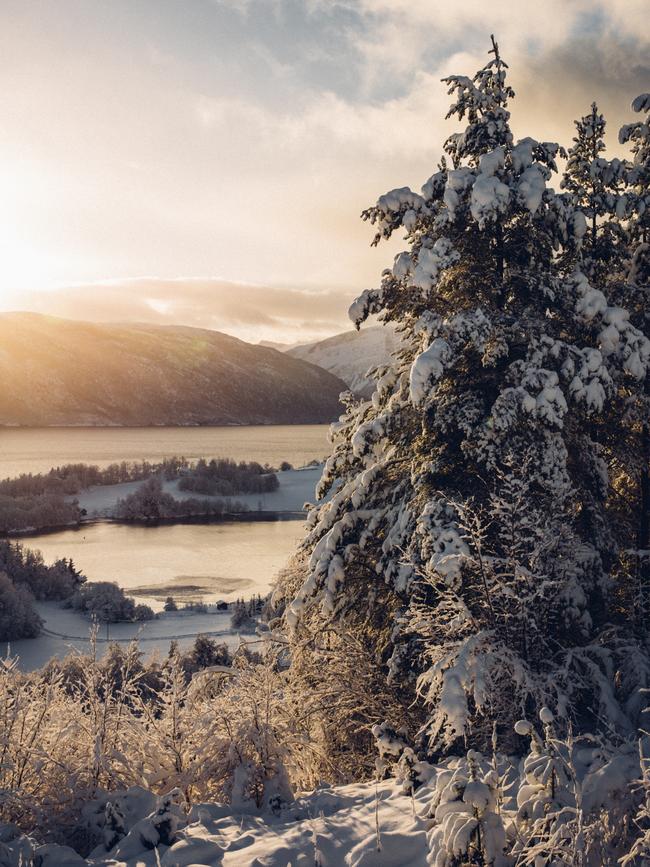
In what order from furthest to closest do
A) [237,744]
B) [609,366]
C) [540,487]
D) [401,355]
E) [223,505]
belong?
1. [223,505]
2. [401,355]
3. [609,366]
4. [540,487]
5. [237,744]

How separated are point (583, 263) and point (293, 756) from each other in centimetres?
787

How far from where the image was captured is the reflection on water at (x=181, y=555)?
44.6 metres

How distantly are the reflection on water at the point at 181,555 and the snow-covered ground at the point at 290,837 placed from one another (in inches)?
1352

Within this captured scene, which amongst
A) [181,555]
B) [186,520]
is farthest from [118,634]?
[186,520]

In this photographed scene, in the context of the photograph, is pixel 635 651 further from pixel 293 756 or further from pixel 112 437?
pixel 112 437

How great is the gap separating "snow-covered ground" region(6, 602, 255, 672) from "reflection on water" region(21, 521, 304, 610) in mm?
3741

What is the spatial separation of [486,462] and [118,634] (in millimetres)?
31304

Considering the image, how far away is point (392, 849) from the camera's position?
4.53 m

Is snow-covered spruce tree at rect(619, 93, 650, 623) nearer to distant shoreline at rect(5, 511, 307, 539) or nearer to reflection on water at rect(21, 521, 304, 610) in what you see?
reflection on water at rect(21, 521, 304, 610)

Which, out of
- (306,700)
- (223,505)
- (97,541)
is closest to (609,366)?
(306,700)

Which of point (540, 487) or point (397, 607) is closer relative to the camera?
point (540, 487)

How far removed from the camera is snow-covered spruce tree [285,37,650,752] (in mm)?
6938

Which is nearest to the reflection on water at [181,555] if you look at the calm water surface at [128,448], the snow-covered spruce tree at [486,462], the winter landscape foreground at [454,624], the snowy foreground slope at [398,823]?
the winter landscape foreground at [454,624]

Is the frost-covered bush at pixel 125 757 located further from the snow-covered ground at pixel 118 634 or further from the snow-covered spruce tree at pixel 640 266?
the snow-covered ground at pixel 118 634
